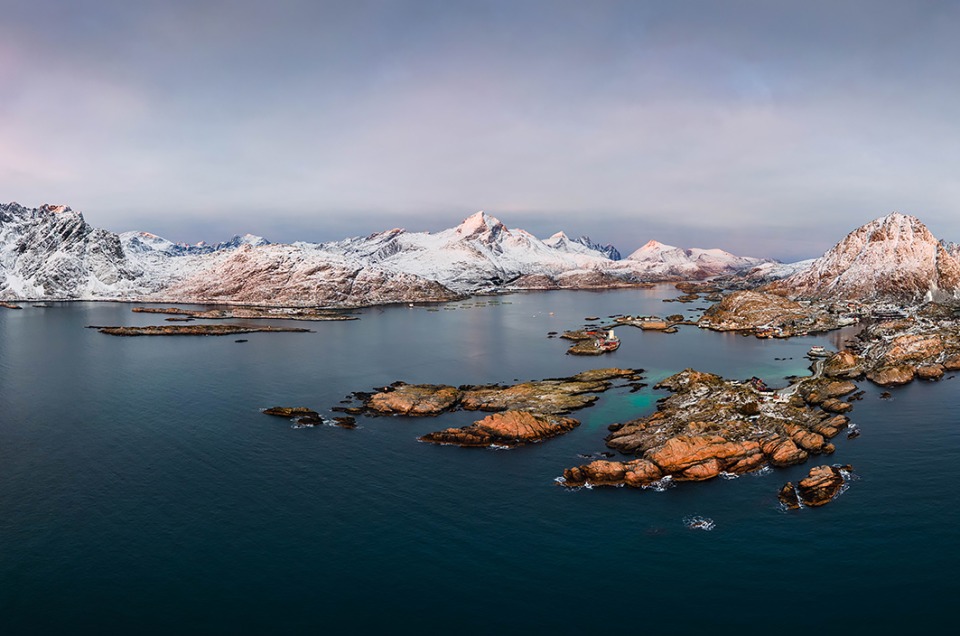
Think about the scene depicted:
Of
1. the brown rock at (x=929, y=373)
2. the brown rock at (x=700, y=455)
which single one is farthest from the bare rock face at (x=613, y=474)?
the brown rock at (x=929, y=373)

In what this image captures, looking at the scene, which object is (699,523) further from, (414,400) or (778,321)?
(778,321)

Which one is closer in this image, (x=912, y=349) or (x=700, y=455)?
(x=700, y=455)

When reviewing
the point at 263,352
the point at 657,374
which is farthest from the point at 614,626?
the point at 263,352

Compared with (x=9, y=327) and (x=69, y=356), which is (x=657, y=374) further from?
(x=9, y=327)

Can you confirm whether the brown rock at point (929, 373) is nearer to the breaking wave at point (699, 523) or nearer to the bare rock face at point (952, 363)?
the bare rock face at point (952, 363)

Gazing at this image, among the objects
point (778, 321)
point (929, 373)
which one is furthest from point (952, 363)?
point (778, 321)

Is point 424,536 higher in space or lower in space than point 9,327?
→ lower

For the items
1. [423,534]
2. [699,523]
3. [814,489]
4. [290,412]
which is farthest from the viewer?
[290,412]
